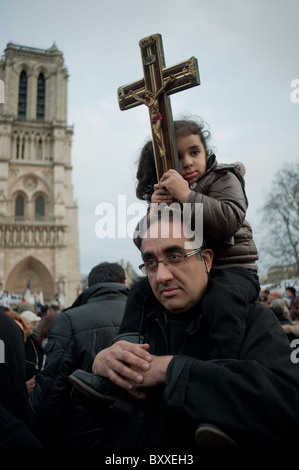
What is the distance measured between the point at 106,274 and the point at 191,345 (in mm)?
2033

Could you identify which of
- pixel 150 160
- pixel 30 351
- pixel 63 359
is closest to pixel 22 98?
pixel 30 351

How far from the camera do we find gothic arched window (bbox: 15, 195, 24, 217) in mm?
36406

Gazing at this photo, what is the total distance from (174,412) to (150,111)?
5.54 ft

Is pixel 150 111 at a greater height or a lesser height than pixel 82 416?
greater

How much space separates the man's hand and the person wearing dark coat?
1136 millimetres

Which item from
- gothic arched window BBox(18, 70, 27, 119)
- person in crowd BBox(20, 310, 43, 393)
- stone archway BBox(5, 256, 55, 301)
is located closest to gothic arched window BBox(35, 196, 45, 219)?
stone archway BBox(5, 256, 55, 301)

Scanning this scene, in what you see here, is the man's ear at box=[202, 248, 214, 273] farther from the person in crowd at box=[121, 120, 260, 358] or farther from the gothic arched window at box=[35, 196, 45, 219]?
the gothic arched window at box=[35, 196, 45, 219]

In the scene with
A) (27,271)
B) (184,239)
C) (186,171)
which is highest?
(27,271)

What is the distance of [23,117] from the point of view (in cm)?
3888

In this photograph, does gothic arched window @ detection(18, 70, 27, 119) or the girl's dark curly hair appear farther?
gothic arched window @ detection(18, 70, 27, 119)

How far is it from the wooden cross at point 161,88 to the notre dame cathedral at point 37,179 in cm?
3255

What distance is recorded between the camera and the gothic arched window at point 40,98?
3900cm

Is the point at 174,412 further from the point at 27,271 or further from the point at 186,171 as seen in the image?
the point at 27,271
